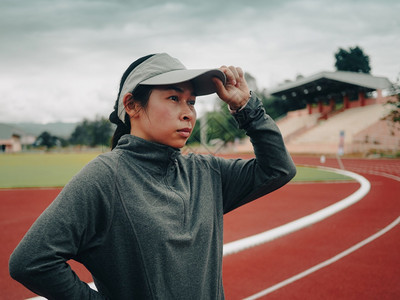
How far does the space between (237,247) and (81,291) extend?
2.09 meters

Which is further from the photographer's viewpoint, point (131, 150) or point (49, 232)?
point (131, 150)

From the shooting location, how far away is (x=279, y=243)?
5.61 meters

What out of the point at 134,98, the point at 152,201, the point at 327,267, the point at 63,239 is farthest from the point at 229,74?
the point at 327,267

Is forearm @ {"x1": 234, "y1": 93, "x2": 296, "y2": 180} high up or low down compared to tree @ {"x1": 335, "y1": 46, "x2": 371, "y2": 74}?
down

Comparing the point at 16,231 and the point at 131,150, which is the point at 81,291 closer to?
the point at 131,150

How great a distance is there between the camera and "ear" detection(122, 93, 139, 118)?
1.35 metres

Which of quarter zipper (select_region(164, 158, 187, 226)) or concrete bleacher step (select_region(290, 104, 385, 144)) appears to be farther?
concrete bleacher step (select_region(290, 104, 385, 144))

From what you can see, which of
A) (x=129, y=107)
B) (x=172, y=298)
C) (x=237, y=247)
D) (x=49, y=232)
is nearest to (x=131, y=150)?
(x=129, y=107)

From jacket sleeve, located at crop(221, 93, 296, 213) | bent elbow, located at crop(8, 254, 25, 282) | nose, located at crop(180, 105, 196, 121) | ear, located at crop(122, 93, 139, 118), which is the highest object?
ear, located at crop(122, 93, 139, 118)

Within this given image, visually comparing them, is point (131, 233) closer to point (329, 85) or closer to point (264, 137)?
point (264, 137)

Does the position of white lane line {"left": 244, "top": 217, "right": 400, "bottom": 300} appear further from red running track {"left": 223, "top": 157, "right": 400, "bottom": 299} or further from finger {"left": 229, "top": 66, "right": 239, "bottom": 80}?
finger {"left": 229, "top": 66, "right": 239, "bottom": 80}

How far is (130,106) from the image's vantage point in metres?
1.37

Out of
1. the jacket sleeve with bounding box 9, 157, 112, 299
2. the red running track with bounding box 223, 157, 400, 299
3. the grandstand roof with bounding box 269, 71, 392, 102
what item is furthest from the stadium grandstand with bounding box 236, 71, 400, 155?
the jacket sleeve with bounding box 9, 157, 112, 299

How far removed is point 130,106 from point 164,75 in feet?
0.65
